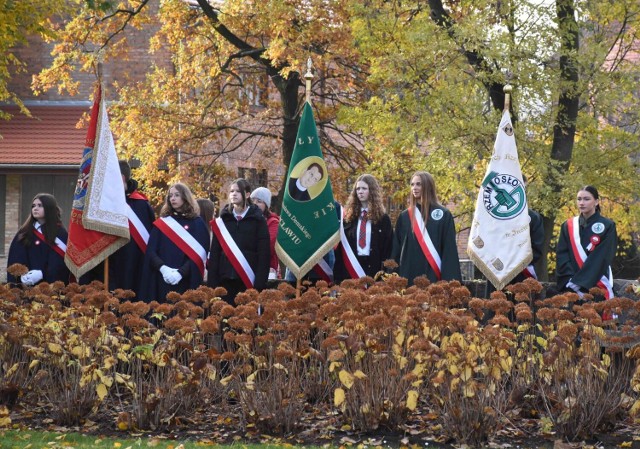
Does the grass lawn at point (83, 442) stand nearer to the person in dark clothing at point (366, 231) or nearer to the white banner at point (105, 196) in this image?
the white banner at point (105, 196)

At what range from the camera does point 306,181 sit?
11062 mm

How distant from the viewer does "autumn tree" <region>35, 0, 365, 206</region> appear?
2303cm

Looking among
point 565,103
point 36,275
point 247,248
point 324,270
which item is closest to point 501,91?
point 565,103

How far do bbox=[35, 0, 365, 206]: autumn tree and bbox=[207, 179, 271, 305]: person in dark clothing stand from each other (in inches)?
430

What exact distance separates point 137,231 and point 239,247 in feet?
4.15

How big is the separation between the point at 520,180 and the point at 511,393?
351 cm

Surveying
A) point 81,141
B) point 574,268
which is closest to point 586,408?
point 574,268

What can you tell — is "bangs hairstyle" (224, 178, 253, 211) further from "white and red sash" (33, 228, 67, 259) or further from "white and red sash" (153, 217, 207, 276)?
"white and red sash" (33, 228, 67, 259)

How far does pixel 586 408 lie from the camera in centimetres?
797

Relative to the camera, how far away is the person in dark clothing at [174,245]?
11.3 metres

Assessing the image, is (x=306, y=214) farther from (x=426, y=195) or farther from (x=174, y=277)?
(x=174, y=277)

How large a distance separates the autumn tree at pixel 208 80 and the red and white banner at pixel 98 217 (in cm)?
1078

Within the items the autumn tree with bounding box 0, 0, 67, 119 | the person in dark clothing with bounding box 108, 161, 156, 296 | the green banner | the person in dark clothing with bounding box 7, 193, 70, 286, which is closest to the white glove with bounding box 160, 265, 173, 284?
the person in dark clothing with bounding box 108, 161, 156, 296

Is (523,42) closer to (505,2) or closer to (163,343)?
(505,2)
